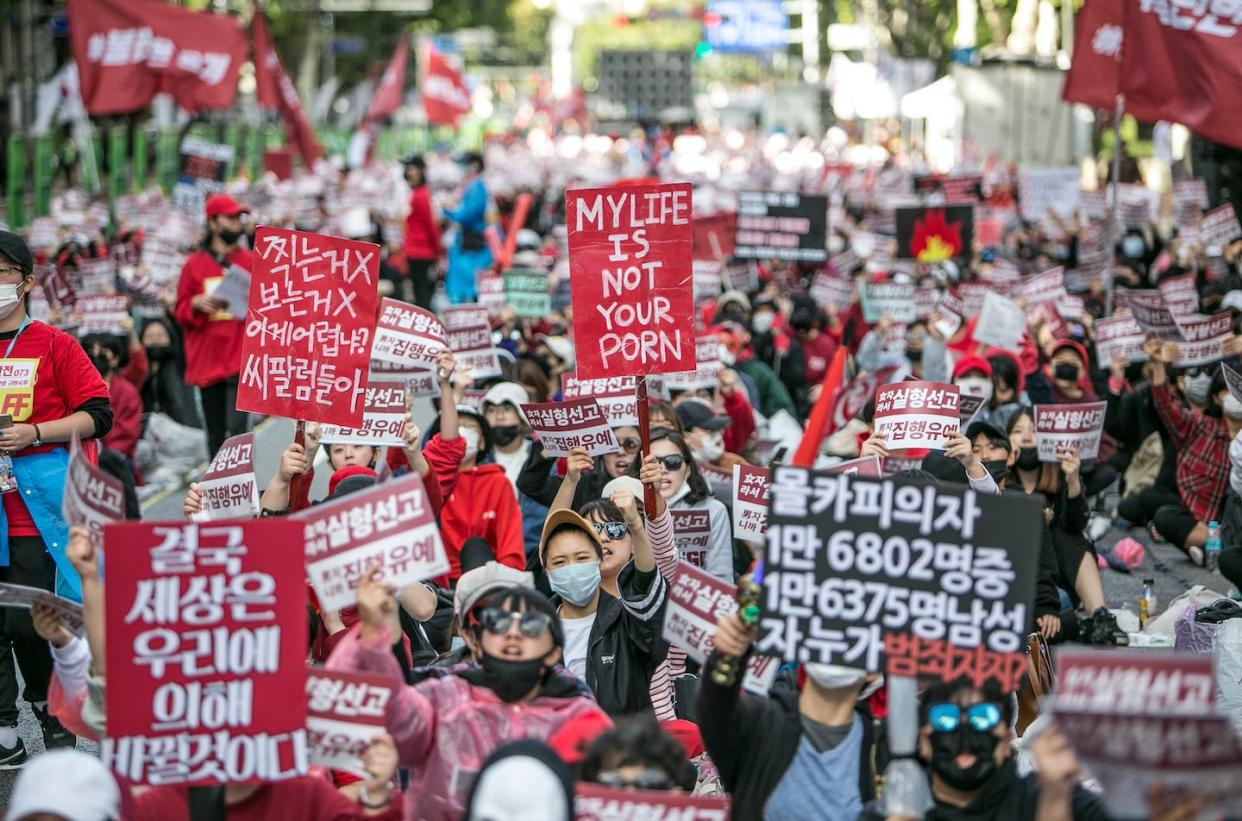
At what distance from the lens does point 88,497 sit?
509cm

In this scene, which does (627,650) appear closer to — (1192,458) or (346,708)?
(346,708)

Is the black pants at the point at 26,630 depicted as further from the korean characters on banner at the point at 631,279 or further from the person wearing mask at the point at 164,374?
the person wearing mask at the point at 164,374

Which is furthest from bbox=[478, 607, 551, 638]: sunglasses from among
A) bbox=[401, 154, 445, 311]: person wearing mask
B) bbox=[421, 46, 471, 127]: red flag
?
bbox=[421, 46, 471, 127]: red flag

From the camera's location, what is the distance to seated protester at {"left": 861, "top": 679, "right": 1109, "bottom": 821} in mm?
4445

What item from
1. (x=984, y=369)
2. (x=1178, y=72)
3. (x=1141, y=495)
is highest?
(x=1178, y=72)

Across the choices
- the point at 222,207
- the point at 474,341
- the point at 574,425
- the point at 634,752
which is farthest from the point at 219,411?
the point at 634,752

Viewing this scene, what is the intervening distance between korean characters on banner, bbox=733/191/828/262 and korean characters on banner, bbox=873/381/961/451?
10013 mm

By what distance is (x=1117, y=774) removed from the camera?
367 centimetres

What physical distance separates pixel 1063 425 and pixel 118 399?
232 inches

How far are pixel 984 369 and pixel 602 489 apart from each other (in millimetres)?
3537

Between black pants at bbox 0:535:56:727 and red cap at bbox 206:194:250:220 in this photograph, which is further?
red cap at bbox 206:194:250:220

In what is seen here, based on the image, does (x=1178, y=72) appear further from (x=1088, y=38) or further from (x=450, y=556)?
(x=450, y=556)

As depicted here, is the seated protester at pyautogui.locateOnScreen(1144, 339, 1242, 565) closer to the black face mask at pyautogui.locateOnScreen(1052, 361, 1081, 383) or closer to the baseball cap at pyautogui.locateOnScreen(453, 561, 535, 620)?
the black face mask at pyautogui.locateOnScreen(1052, 361, 1081, 383)

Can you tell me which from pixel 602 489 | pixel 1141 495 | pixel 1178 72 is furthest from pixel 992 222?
pixel 602 489
